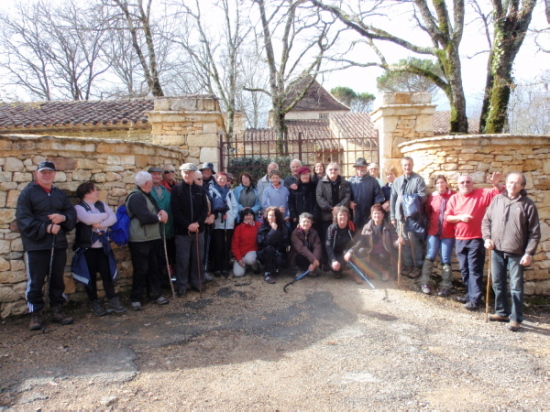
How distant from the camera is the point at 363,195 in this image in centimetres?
583

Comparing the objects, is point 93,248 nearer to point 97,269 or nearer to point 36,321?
point 97,269

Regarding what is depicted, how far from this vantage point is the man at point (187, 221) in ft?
16.5

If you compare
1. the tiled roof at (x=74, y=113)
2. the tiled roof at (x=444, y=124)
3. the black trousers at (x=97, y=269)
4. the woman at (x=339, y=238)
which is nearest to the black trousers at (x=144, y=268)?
the black trousers at (x=97, y=269)

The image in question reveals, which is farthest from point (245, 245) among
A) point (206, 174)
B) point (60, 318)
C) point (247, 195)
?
point (60, 318)

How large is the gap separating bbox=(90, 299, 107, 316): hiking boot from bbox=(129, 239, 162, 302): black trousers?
367 millimetres

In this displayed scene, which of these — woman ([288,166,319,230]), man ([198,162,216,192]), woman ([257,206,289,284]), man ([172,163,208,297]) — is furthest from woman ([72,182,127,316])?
woman ([288,166,319,230])

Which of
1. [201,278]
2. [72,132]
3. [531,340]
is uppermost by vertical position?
[72,132]

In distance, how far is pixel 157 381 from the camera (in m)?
3.13

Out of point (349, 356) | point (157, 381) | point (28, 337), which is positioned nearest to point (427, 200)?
Result: point (349, 356)

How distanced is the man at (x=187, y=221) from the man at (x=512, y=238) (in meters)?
3.58

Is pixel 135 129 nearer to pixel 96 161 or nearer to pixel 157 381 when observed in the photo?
pixel 96 161

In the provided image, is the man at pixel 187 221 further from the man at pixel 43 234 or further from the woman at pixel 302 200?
the woman at pixel 302 200

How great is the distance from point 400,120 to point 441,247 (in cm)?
282

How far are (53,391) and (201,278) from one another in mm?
2597
